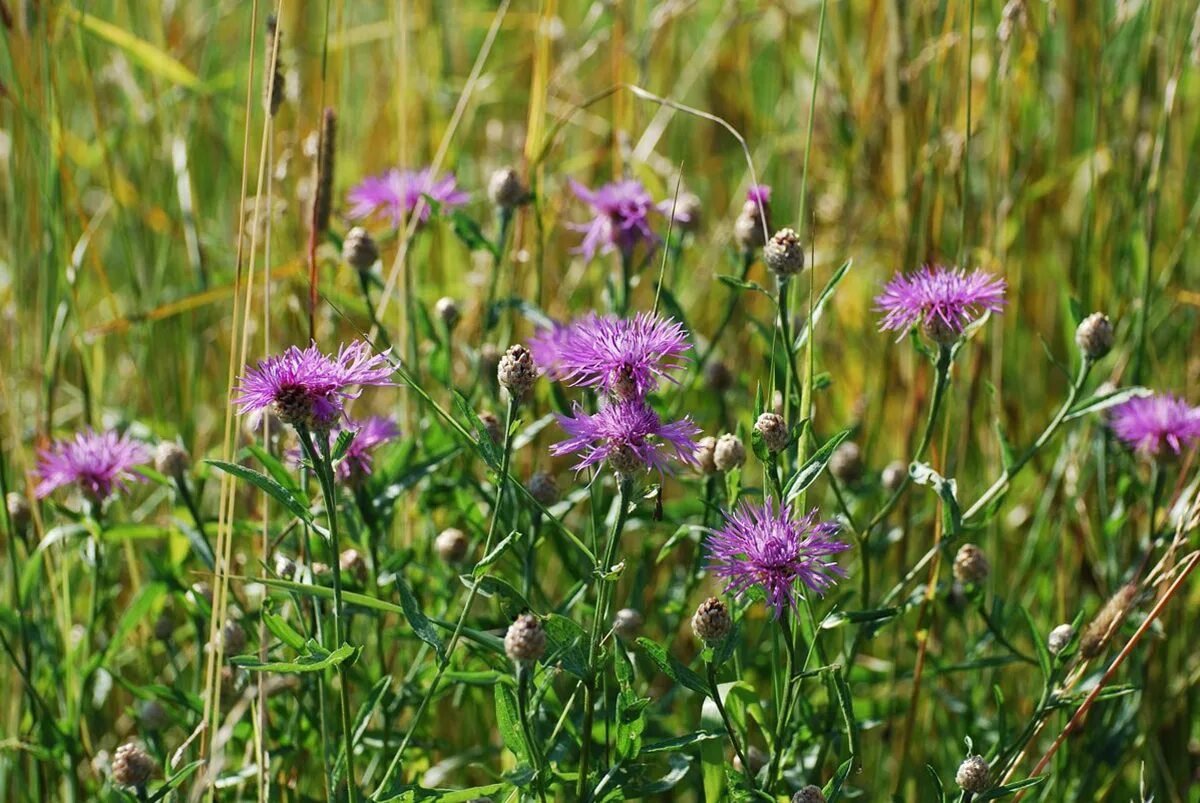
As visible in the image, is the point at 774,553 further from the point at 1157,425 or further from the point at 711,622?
the point at 1157,425

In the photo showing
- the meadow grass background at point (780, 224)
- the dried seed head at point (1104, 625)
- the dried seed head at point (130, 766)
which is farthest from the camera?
the meadow grass background at point (780, 224)

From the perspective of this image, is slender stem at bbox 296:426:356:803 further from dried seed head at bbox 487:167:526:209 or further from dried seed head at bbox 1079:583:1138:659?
dried seed head at bbox 1079:583:1138:659

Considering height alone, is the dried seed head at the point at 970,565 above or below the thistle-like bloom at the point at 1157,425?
below

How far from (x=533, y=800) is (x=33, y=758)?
715 millimetres

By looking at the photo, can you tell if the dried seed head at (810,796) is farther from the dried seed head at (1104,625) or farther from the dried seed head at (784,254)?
the dried seed head at (784,254)

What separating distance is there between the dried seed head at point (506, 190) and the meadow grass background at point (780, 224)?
0.08 m

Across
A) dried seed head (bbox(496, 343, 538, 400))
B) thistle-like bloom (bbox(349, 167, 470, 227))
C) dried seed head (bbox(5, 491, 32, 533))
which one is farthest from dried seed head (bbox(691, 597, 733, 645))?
dried seed head (bbox(5, 491, 32, 533))

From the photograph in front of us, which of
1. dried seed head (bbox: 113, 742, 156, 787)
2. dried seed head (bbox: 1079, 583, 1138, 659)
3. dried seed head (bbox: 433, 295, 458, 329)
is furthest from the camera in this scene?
dried seed head (bbox: 433, 295, 458, 329)

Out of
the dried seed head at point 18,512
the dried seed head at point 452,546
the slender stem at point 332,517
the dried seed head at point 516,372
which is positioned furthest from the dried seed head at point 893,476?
the dried seed head at point 18,512

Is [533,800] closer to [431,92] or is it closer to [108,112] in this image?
[431,92]

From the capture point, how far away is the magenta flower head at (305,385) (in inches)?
44.8

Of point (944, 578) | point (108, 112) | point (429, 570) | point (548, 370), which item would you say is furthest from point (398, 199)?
point (108, 112)

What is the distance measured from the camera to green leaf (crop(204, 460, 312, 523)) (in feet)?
3.68

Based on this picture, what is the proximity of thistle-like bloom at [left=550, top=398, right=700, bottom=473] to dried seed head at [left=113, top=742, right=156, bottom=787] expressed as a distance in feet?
1.64
